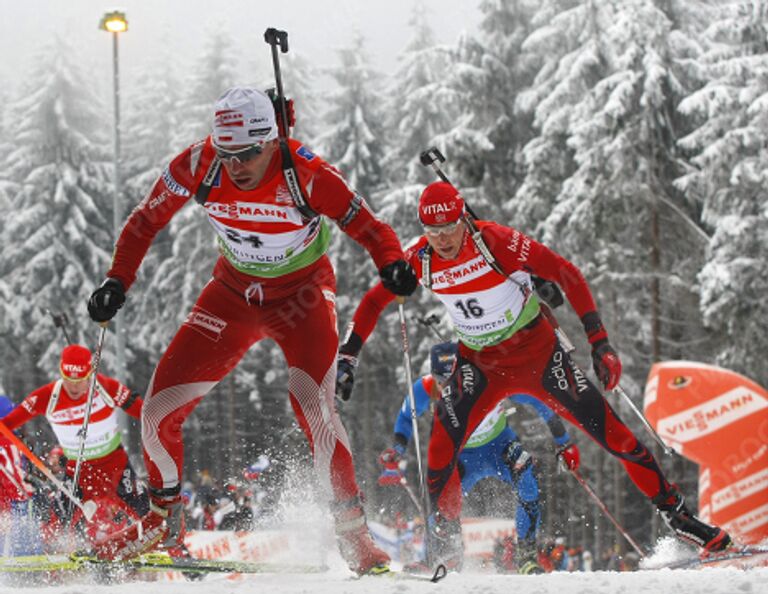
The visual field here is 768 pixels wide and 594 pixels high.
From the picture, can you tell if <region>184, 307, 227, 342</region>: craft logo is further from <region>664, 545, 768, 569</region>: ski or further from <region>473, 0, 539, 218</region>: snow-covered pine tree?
<region>473, 0, 539, 218</region>: snow-covered pine tree

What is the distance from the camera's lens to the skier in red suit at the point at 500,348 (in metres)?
6.18

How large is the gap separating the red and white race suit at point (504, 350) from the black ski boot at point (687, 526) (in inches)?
2.7

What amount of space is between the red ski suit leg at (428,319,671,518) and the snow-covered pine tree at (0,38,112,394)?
845 inches

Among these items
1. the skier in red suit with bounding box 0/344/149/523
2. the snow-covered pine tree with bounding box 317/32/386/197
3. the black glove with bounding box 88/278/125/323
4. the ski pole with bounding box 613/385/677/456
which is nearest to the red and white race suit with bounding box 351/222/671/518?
the ski pole with bounding box 613/385/677/456

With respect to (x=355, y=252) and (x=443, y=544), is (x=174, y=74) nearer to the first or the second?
(x=355, y=252)

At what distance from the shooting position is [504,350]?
6.54 metres

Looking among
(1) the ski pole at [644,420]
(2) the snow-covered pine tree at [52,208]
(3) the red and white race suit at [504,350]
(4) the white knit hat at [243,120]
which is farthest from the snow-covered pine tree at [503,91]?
(4) the white knit hat at [243,120]

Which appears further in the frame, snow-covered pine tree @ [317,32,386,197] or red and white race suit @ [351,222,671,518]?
snow-covered pine tree @ [317,32,386,197]

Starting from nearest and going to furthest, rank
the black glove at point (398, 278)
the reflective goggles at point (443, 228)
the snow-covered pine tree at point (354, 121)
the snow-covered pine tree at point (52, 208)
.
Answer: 1. the black glove at point (398, 278)
2. the reflective goggles at point (443, 228)
3. the snow-covered pine tree at point (354, 121)
4. the snow-covered pine tree at point (52, 208)

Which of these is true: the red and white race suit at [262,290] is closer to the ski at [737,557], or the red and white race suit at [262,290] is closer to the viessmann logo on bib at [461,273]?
the viessmann logo on bib at [461,273]

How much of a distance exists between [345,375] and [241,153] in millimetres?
1561

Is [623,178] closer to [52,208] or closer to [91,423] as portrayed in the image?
[91,423]

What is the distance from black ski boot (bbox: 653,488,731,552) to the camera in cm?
596

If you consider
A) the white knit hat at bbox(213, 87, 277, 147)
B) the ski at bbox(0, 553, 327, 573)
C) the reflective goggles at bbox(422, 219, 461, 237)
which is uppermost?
the white knit hat at bbox(213, 87, 277, 147)
